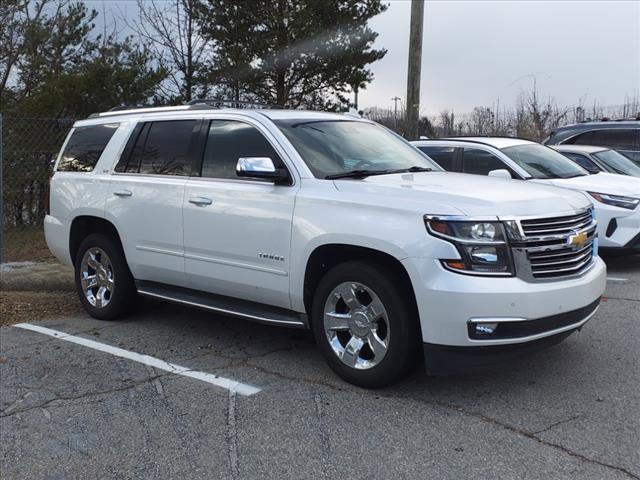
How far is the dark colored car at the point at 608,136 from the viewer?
12367mm

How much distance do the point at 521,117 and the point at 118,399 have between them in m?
24.6

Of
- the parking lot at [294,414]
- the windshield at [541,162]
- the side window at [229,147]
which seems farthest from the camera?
the windshield at [541,162]

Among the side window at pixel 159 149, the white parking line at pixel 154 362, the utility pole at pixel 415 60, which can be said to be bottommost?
the white parking line at pixel 154 362

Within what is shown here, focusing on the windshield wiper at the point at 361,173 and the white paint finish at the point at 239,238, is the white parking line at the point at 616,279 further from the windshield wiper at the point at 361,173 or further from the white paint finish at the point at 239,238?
the white paint finish at the point at 239,238

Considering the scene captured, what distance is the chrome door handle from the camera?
5043 millimetres

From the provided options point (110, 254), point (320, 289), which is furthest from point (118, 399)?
point (110, 254)

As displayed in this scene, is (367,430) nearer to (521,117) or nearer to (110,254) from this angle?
(110,254)

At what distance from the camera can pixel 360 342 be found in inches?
167

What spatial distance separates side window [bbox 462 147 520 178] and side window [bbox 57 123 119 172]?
458 cm

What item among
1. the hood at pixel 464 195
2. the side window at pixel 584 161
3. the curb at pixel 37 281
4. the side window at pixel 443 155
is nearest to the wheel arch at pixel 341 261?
the hood at pixel 464 195

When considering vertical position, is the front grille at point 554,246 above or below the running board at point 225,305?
above

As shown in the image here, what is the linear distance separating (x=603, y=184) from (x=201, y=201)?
→ 18.0 ft

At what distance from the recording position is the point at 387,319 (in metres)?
4.02

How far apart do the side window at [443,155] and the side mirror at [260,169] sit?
4.64 meters
